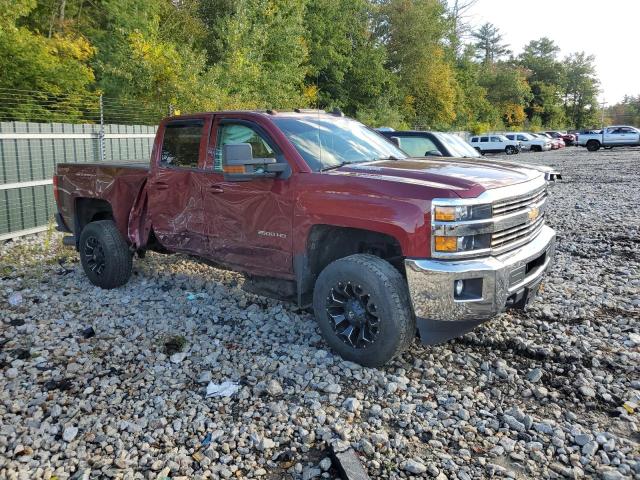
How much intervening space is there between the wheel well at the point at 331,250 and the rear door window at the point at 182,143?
5.45 feet

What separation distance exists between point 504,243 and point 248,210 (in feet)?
7.17

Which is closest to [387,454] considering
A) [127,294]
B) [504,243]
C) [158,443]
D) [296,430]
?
[296,430]

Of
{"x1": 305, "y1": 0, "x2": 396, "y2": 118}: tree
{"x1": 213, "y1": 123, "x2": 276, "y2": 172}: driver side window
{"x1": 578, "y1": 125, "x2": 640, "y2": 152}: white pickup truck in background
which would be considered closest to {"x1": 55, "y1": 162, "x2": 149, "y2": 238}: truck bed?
{"x1": 213, "y1": 123, "x2": 276, "y2": 172}: driver side window

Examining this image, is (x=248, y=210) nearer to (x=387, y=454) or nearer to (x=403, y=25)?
(x=387, y=454)

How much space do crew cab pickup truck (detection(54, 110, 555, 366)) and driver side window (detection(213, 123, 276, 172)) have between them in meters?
0.01

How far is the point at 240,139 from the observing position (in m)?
5.02

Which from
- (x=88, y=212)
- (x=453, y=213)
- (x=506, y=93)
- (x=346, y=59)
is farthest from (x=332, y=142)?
(x=506, y=93)

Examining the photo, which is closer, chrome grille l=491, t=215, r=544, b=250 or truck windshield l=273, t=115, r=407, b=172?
chrome grille l=491, t=215, r=544, b=250

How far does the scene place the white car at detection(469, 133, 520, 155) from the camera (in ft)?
124

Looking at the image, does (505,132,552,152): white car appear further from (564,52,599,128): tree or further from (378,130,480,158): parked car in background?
(564,52,599,128): tree

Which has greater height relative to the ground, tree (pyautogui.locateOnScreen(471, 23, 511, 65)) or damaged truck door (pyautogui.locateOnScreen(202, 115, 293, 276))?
tree (pyautogui.locateOnScreen(471, 23, 511, 65))

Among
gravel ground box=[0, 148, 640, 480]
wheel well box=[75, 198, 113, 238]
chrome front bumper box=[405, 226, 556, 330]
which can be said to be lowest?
gravel ground box=[0, 148, 640, 480]

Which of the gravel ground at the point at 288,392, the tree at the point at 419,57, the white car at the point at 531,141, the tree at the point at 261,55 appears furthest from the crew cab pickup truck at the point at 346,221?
the white car at the point at 531,141

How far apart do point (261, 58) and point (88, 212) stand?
1611 centimetres
